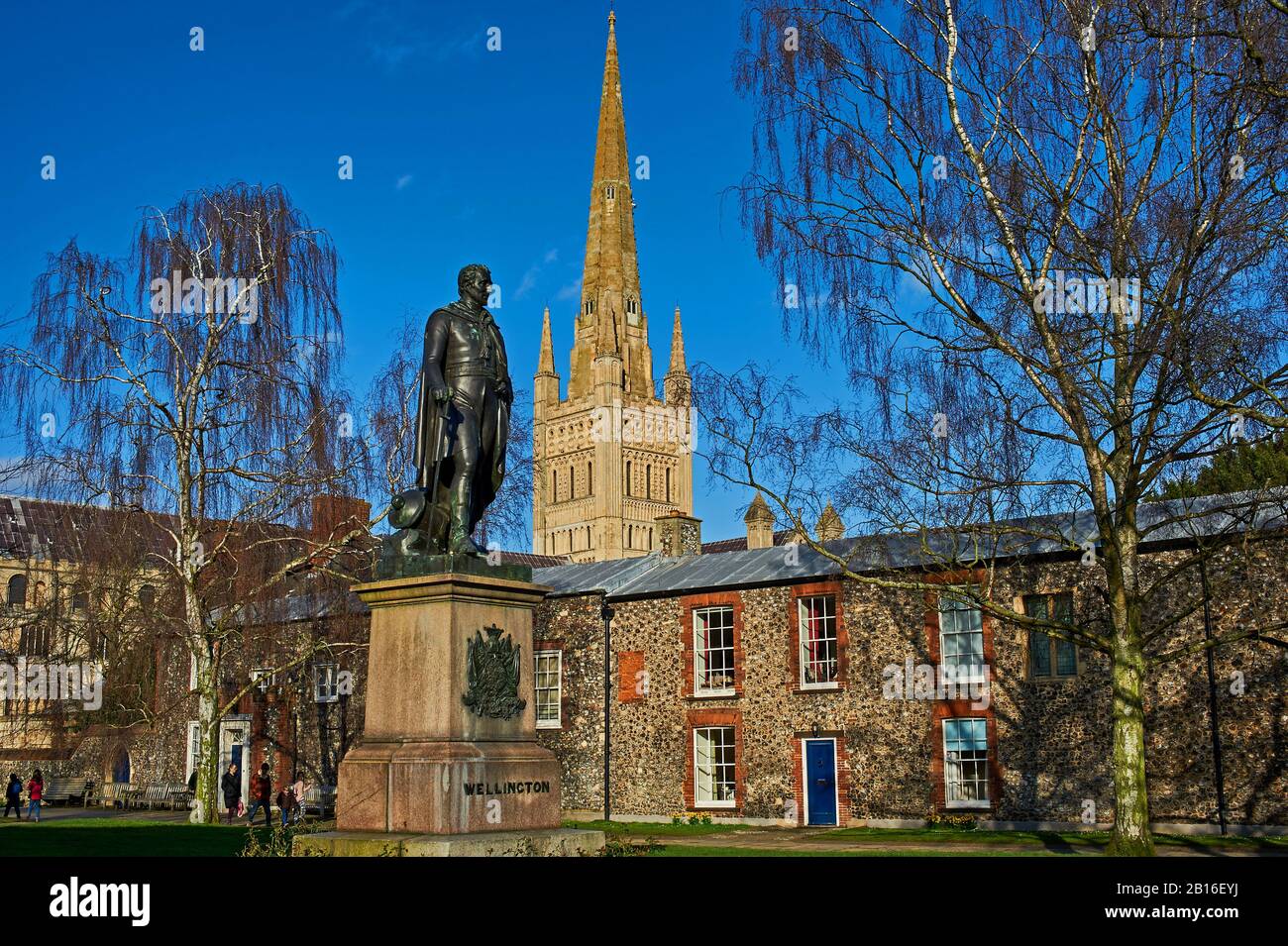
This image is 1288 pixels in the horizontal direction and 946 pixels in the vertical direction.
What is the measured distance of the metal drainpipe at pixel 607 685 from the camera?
3128 centimetres

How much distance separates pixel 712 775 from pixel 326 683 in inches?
513

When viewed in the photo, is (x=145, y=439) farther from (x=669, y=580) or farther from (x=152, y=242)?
(x=669, y=580)

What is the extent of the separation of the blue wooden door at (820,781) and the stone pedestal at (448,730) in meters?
17.9

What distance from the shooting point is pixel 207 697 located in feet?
86.7

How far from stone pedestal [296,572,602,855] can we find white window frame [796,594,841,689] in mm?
17929

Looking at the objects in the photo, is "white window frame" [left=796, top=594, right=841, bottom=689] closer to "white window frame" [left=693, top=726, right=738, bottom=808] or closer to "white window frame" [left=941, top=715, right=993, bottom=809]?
"white window frame" [left=693, top=726, right=738, bottom=808]

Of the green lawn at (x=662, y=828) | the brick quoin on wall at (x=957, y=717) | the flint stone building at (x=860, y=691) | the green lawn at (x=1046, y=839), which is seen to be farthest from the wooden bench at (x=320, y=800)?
the brick quoin on wall at (x=957, y=717)

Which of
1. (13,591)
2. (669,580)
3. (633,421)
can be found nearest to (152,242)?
(669,580)

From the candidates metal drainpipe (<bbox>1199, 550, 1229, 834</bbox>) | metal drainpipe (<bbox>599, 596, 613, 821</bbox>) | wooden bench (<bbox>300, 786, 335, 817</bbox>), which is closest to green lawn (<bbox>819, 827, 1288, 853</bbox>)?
metal drainpipe (<bbox>1199, 550, 1229, 834</bbox>)

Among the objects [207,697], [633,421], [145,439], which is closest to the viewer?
[145,439]

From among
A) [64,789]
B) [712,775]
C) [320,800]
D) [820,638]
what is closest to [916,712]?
[820,638]

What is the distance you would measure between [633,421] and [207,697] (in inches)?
4061

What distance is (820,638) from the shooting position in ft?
95.3

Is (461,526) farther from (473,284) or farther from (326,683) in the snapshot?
(326,683)
